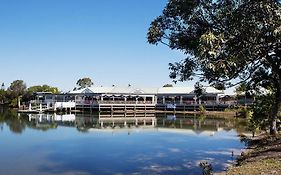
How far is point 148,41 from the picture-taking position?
17.5 metres

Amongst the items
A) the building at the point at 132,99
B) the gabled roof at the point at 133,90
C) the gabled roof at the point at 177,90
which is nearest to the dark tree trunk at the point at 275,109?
the building at the point at 132,99

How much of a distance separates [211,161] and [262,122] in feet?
26.1

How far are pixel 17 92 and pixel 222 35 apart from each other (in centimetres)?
8229

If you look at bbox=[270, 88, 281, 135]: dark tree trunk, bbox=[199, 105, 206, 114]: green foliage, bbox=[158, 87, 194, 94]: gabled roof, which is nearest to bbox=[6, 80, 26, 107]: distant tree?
bbox=[158, 87, 194, 94]: gabled roof

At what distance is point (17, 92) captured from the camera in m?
90.4

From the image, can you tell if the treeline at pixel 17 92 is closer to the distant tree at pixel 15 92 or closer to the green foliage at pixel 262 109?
the distant tree at pixel 15 92

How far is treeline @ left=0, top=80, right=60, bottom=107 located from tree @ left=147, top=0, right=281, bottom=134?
242 feet

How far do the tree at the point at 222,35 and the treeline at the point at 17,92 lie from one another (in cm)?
7373

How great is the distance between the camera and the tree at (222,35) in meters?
13.9

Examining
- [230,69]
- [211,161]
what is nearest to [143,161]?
[211,161]

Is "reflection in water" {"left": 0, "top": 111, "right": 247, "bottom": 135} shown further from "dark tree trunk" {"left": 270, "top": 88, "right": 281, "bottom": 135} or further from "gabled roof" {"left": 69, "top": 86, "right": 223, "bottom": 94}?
"gabled roof" {"left": 69, "top": 86, "right": 223, "bottom": 94}

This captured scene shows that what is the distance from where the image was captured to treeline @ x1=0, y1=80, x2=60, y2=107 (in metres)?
89.1

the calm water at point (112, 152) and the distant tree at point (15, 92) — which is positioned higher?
the distant tree at point (15, 92)

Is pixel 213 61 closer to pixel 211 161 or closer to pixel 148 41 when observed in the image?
pixel 148 41
